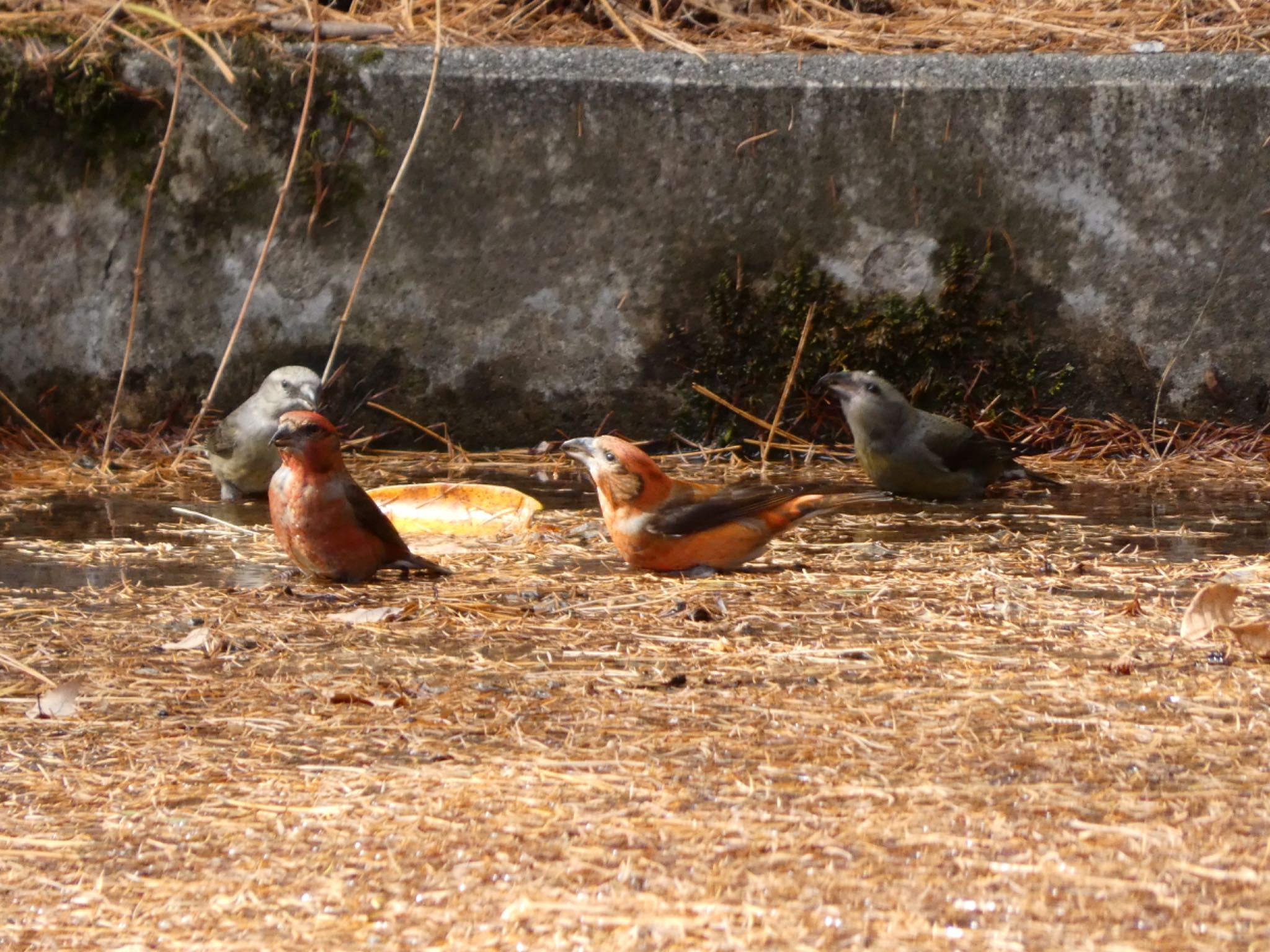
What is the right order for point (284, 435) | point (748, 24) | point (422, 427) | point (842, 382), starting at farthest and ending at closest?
point (748, 24)
point (422, 427)
point (842, 382)
point (284, 435)

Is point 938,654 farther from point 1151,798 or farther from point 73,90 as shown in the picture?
point 73,90

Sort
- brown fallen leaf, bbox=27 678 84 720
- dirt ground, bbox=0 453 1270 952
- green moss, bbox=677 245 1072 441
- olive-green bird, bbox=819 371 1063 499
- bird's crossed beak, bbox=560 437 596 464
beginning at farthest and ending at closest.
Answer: green moss, bbox=677 245 1072 441, olive-green bird, bbox=819 371 1063 499, bird's crossed beak, bbox=560 437 596 464, brown fallen leaf, bbox=27 678 84 720, dirt ground, bbox=0 453 1270 952

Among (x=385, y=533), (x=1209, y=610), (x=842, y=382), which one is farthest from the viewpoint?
(x=842, y=382)

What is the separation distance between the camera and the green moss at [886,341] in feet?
24.9

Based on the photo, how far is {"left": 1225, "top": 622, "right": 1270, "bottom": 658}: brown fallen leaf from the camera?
3832 millimetres

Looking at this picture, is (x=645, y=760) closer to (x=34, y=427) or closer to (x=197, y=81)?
(x=197, y=81)

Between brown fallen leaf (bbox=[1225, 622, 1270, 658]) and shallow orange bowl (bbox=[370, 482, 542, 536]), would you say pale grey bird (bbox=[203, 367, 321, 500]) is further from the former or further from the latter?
brown fallen leaf (bbox=[1225, 622, 1270, 658])

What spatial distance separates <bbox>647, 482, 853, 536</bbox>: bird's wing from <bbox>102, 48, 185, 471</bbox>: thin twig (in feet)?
9.04

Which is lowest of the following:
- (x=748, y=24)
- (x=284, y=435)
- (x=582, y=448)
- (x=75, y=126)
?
(x=582, y=448)

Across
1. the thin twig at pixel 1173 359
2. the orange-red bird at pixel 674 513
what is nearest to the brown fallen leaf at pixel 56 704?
the orange-red bird at pixel 674 513

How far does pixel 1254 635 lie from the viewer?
3.86 metres

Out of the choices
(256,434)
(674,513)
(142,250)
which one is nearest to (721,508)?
(674,513)

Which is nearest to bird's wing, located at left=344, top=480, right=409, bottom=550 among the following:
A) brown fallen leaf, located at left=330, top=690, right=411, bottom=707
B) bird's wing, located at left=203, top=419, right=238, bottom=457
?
brown fallen leaf, located at left=330, top=690, right=411, bottom=707

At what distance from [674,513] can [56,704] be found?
7.01 feet
